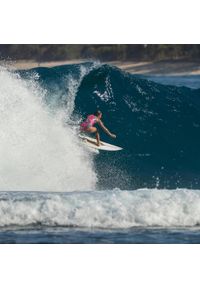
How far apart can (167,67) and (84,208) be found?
6.99ft

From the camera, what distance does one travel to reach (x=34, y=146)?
10.6 metres

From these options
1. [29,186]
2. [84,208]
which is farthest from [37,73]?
[84,208]

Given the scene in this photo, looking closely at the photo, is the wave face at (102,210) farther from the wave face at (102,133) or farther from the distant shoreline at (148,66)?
the distant shoreline at (148,66)

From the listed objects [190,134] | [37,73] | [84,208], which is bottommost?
[84,208]

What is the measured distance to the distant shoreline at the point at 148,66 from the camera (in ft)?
33.0

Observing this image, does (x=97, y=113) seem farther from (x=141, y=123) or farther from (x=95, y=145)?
(x=141, y=123)

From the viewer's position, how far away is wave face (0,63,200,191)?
10.4m

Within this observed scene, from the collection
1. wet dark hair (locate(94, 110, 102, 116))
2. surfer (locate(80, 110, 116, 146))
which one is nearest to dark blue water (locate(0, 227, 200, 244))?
surfer (locate(80, 110, 116, 146))

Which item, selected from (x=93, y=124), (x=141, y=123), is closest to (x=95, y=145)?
(x=93, y=124)

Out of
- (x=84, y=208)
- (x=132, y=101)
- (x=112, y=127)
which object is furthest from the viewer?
(x=132, y=101)

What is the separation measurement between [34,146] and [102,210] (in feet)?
5.92

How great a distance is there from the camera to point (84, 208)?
920 cm

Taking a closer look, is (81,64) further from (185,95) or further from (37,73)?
(185,95)

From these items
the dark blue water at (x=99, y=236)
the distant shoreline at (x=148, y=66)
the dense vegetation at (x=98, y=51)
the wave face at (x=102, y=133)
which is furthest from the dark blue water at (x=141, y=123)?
the dark blue water at (x=99, y=236)
